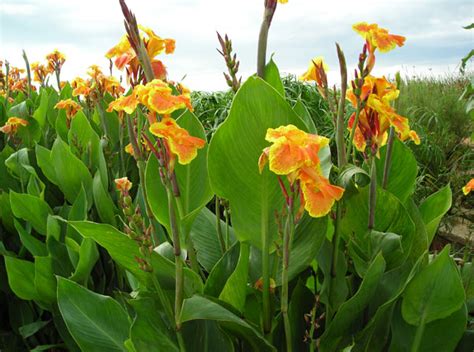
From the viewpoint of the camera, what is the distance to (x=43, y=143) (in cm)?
288

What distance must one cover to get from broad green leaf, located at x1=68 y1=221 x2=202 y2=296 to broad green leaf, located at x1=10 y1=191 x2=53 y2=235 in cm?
85

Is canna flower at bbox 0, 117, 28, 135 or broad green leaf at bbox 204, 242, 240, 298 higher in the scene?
canna flower at bbox 0, 117, 28, 135

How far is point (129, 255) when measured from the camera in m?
1.15

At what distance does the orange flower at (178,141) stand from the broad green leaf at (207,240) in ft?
1.53

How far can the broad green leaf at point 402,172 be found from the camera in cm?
147

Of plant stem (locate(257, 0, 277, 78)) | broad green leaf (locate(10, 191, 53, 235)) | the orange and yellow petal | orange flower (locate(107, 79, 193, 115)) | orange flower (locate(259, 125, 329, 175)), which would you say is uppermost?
plant stem (locate(257, 0, 277, 78))

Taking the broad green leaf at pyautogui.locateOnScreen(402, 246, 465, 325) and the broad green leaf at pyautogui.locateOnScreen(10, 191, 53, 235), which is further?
the broad green leaf at pyautogui.locateOnScreen(10, 191, 53, 235)

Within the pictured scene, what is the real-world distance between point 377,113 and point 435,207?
19.5 inches

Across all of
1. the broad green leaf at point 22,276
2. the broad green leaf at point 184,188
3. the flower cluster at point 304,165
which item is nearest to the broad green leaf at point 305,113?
the broad green leaf at point 184,188

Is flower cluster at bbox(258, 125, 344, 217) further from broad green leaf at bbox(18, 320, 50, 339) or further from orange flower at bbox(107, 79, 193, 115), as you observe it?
broad green leaf at bbox(18, 320, 50, 339)

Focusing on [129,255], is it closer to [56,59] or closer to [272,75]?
[272,75]

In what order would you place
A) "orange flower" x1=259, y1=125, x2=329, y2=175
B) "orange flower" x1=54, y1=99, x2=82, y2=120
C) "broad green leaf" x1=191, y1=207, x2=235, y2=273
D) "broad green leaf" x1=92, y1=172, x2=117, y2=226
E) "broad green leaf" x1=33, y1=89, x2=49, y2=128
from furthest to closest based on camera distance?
1. "broad green leaf" x1=33, y1=89, x2=49, y2=128
2. "orange flower" x1=54, y1=99, x2=82, y2=120
3. "broad green leaf" x1=92, y1=172, x2=117, y2=226
4. "broad green leaf" x1=191, y1=207, x2=235, y2=273
5. "orange flower" x1=259, y1=125, x2=329, y2=175

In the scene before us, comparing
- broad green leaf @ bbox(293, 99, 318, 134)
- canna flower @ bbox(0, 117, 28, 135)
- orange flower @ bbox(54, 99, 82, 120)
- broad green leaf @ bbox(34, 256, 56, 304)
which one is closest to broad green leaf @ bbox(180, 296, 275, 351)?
broad green leaf @ bbox(293, 99, 318, 134)

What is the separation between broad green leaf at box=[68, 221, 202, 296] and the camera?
3.68 feet
